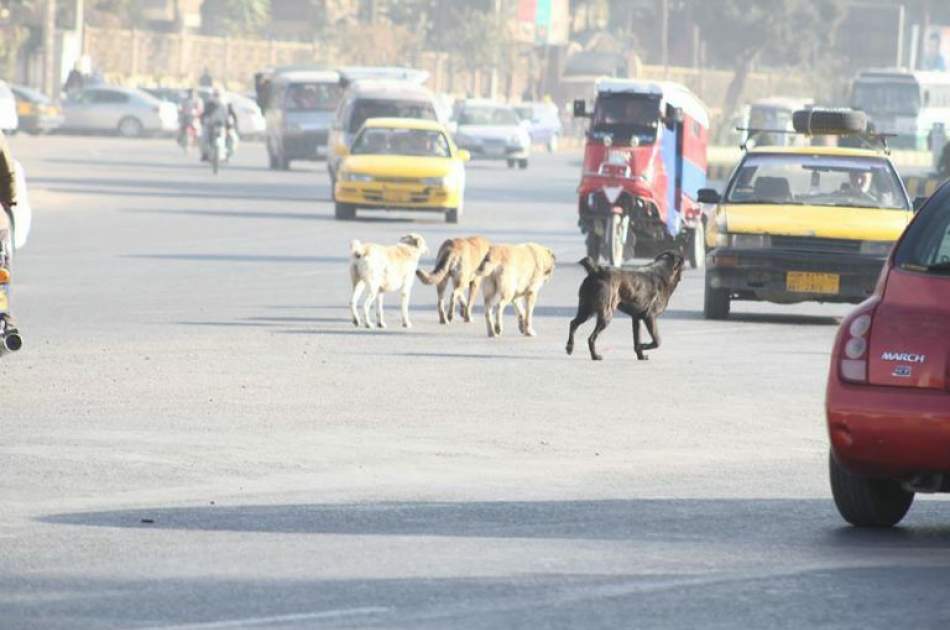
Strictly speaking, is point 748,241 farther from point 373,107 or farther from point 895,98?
point 895,98

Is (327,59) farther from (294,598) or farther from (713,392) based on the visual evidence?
(294,598)

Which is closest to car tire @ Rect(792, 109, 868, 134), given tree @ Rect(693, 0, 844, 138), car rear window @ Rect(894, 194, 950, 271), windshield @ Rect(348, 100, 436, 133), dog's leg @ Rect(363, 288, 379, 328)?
→ dog's leg @ Rect(363, 288, 379, 328)

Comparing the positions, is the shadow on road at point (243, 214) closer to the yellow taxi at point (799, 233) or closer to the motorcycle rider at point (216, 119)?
the motorcycle rider at point (216, 119)

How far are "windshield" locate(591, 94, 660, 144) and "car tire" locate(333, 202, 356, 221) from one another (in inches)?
373

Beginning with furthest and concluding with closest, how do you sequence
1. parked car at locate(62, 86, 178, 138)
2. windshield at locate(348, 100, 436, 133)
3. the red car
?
parked car at locate(62, 86, 178, 138)
windshield at locate(348, 100, 436, 133)
the red car

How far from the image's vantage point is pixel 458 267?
69.3 feet

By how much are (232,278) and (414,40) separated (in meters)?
100

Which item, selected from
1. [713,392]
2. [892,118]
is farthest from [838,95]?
[713,392]

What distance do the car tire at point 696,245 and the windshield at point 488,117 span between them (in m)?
40.4

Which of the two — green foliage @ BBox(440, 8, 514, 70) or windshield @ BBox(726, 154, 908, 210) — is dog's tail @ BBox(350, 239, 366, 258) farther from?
green foliage @ BBox(440, 8, 514, 70)

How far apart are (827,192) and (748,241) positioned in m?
1.53

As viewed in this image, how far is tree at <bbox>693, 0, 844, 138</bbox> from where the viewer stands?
420ft

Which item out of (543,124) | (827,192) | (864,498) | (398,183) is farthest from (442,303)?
(543,124)

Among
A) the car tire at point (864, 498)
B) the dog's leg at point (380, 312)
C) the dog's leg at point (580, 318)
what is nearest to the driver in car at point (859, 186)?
the dog's leg at point (380, 312)
